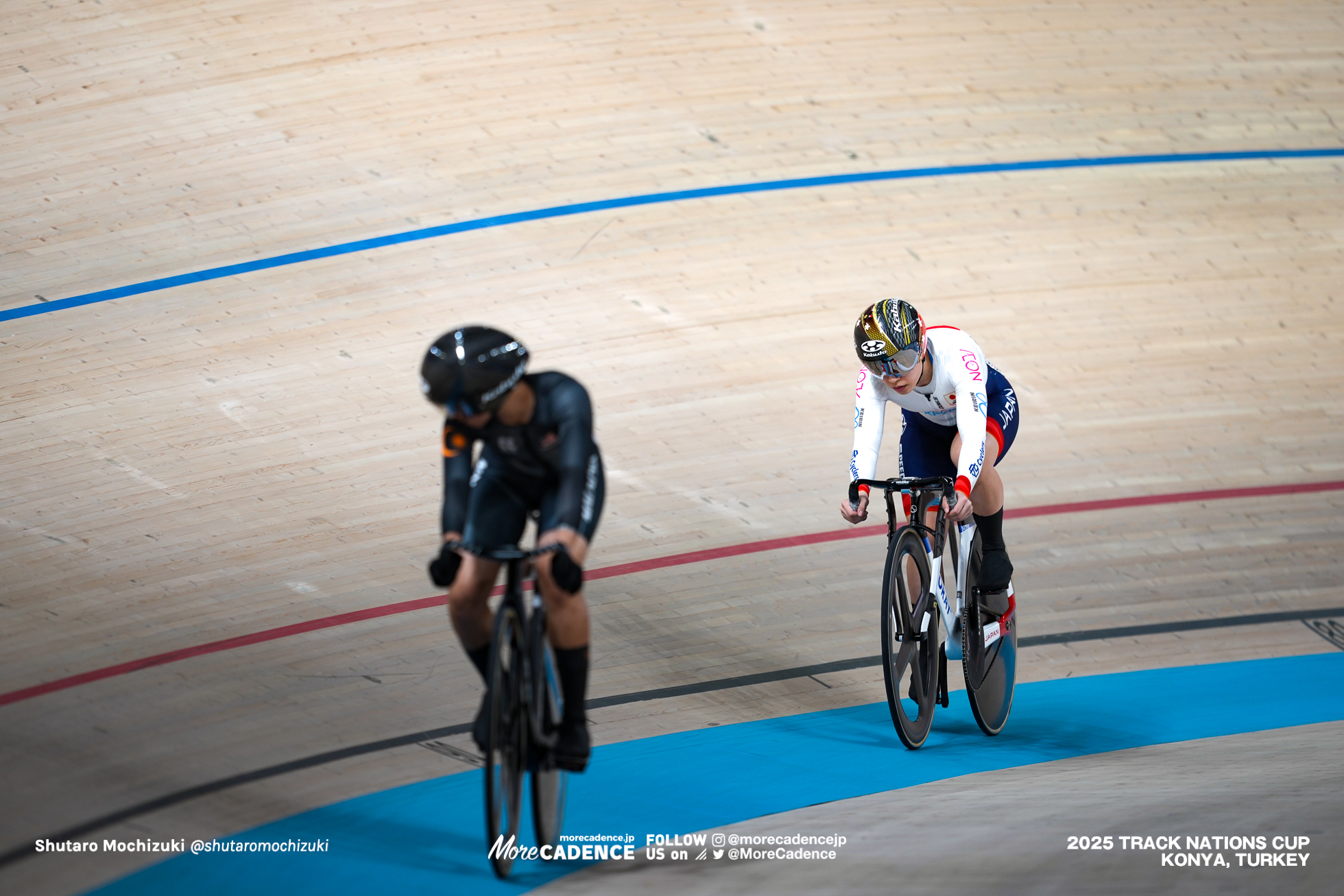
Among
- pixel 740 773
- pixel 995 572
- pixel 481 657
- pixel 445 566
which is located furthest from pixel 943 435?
pixel 445 566

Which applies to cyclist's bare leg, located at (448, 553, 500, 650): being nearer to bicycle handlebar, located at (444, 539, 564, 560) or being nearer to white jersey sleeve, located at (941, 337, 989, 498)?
bicycle handlebar, located at (444, 539, 564, 560)

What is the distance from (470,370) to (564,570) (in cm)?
39

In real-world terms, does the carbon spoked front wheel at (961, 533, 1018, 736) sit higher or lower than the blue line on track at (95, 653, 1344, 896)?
higher

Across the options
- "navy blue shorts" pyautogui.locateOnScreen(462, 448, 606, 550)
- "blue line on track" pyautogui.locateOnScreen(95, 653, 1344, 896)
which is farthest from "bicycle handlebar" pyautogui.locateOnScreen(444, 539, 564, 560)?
"blue line on track" pyautogui.locateOnScreen(95, 653, 1344, 896)

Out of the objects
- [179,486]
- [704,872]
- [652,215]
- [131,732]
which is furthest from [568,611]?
[652,215]

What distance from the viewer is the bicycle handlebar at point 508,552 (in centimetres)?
221

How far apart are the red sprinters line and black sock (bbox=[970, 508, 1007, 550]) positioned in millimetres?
1088

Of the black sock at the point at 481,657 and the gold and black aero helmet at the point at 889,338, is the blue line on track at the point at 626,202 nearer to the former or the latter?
the gold and black aero helmet at the point at 889,338

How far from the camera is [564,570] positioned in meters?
2.18

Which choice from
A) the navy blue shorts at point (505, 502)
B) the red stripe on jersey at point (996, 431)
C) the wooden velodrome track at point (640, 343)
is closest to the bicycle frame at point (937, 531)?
the red stripe on jersey at point (996, 431)

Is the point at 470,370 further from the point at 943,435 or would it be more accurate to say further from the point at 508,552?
the point at 943,435

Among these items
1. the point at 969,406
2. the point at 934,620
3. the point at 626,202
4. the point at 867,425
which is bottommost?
the point at 934,620

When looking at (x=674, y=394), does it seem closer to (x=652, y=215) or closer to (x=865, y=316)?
(x=652, y=215)

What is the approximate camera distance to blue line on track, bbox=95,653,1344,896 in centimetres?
242
